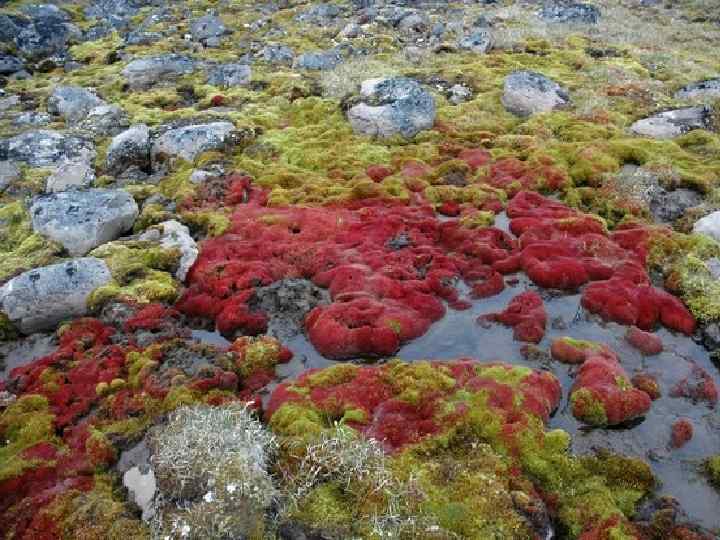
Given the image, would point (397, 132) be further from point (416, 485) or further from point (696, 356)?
point (416, 485)

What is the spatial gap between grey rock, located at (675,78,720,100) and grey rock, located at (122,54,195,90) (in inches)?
1078

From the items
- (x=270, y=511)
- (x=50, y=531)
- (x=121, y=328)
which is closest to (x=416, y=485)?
(x=270, y=511)

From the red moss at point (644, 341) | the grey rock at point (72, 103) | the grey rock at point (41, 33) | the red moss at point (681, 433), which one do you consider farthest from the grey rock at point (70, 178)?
the grey rock at point (41, 33)

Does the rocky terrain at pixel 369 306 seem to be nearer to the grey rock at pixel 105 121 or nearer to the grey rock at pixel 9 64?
→ the grey rock at pixel 105 121

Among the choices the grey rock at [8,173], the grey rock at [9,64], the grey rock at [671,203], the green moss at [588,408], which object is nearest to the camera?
the green moss at [588,408]

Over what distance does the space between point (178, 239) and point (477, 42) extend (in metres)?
24.9

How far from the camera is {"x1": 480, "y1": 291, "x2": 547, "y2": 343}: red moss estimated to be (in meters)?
15.2

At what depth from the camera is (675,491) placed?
445 inches

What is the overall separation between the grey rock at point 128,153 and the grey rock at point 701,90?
969 inches

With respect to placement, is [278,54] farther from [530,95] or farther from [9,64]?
[9,64]

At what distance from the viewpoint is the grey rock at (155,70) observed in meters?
35.6

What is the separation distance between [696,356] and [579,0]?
41.8m

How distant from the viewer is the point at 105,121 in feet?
98.3

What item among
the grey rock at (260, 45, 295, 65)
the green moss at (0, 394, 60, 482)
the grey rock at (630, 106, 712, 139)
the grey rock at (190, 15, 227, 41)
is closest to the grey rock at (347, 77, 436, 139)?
the grey rock at (630, 106, 712, 139)
